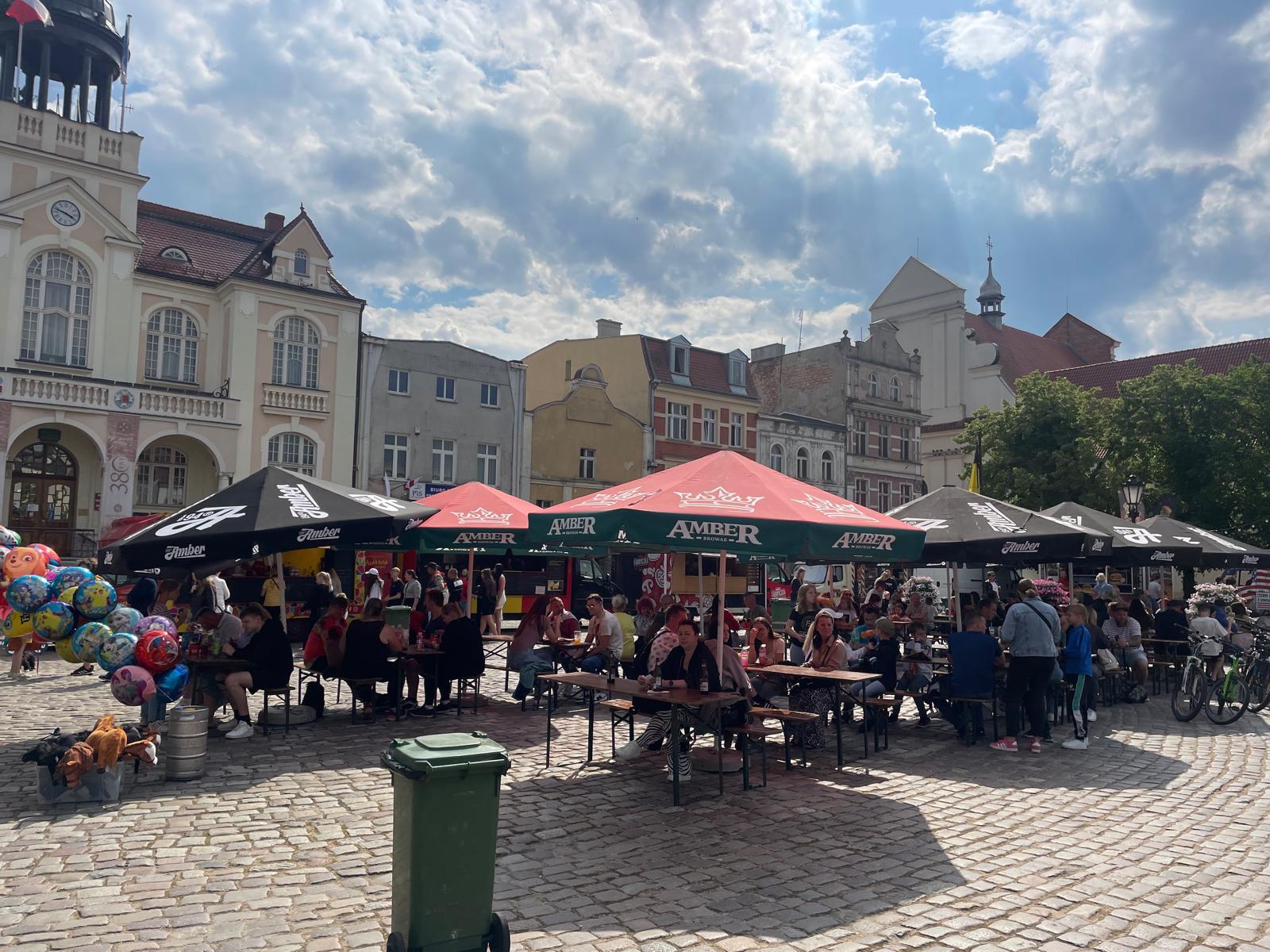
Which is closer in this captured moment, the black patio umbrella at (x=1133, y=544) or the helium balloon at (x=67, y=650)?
the helium balloon at (x=67, y=650)

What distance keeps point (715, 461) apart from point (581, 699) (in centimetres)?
558

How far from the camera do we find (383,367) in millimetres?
34000

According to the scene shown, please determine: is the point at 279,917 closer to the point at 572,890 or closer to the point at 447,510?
the point at 572,890

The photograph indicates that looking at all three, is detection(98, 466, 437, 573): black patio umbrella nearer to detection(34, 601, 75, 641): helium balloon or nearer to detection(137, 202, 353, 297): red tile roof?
detection(34, 601, 75, 641): helium balloon

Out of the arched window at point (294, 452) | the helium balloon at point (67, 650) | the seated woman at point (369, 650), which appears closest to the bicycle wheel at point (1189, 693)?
the seated woman at point (369, 650)

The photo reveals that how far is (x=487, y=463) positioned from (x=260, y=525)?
26768 millimetres

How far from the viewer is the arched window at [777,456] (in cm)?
4753

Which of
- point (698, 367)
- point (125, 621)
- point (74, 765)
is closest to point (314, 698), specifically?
point (125, 621)

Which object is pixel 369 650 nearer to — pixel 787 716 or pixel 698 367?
pixel 787 716

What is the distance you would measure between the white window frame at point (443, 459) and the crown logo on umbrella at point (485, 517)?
2129cm

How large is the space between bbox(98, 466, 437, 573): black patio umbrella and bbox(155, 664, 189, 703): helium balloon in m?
1.18

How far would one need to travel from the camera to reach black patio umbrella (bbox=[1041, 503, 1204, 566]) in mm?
15305

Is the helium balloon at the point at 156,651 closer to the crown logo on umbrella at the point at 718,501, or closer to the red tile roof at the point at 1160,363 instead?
the crown logo on umbrella at the point at 718,501

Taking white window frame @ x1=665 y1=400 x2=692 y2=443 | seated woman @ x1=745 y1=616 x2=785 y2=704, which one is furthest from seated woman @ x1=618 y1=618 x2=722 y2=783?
white window frame @ x1=665 y1=400 x2=692 y2=443
